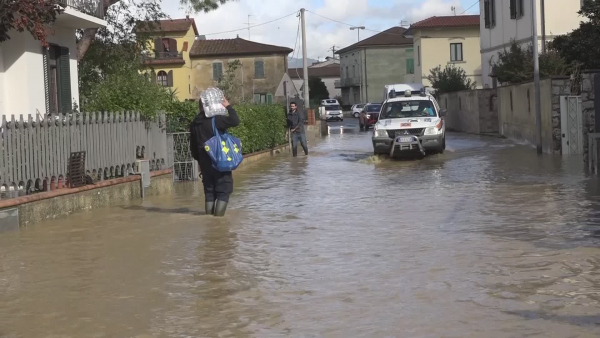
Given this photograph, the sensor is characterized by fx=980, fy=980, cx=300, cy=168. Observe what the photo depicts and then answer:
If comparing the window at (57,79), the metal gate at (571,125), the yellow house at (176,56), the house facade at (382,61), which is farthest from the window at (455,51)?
the window at (57,79)

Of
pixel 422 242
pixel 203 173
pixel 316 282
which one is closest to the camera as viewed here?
pixel 316 282

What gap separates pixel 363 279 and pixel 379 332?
6.40 ft

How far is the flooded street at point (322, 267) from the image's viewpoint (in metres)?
7.07

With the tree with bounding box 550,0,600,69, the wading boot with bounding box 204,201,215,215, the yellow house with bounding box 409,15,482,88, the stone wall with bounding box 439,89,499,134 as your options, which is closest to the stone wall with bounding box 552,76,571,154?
the tree with bounding box 550,0,600,69

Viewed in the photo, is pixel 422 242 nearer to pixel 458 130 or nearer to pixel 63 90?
pixel 63 90

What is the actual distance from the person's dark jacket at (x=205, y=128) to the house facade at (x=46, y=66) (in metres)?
5.91

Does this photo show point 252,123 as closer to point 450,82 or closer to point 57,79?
point 57,79

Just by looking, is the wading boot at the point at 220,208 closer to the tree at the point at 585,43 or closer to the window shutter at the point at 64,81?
the window shutter at the point at 64,81

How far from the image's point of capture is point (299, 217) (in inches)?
532

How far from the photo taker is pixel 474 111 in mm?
42125

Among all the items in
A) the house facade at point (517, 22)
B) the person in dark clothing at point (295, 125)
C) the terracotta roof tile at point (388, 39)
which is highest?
the terracotta roof tile at point (388, 39)

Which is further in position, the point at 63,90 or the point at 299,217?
the point at 63,90

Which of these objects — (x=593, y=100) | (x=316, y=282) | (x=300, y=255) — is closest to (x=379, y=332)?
(x=316, y=282)

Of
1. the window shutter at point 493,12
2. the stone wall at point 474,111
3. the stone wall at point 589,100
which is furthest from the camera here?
the window shutter at point 493,12
